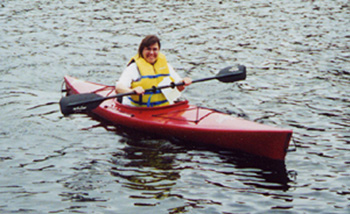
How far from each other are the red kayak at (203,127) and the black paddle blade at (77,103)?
0.71 meters

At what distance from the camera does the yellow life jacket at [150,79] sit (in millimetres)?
8055

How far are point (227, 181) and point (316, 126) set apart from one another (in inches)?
97.3

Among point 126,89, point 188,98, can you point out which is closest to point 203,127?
point 126,89

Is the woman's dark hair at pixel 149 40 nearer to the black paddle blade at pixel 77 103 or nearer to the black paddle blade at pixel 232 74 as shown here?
the black paddle blade at pixel 77 103

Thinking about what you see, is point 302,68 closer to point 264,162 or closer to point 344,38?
point 344,38

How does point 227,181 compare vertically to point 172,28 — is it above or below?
below

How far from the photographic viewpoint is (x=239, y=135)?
706 cm

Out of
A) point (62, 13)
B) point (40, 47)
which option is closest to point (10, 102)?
point (40, 47)

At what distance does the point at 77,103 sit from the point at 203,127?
1.79m

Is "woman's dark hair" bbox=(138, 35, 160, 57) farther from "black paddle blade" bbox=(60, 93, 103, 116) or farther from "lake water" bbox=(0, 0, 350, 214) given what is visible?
"lake water" bbox=(0, 0, 350, 214)

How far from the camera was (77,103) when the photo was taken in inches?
295

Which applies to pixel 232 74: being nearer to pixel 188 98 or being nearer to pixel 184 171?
pixel 188 98

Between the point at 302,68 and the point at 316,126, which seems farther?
the point at 302,68

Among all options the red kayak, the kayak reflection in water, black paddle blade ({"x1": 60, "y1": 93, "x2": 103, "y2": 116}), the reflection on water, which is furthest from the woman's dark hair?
the reflection on water
